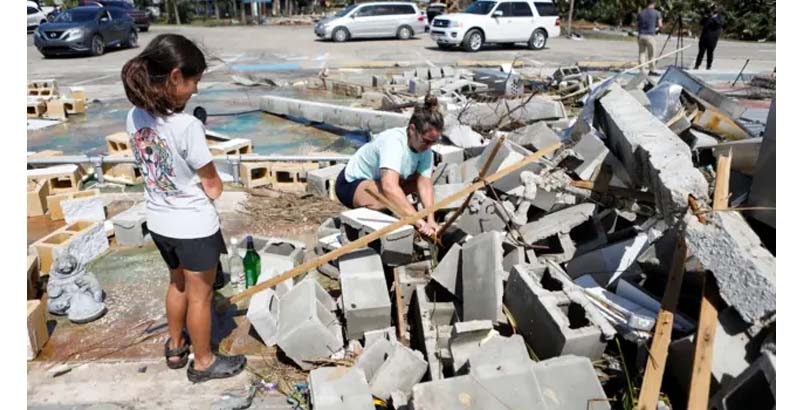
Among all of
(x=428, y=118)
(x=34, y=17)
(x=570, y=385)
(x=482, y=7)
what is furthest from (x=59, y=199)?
(x=34, y=17)

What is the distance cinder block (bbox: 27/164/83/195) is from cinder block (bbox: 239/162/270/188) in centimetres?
175

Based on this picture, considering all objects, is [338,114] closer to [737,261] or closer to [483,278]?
[483,278]

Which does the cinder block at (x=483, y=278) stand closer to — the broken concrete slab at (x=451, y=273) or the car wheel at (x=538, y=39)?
the broken concrete slab at (x=451, y=273)

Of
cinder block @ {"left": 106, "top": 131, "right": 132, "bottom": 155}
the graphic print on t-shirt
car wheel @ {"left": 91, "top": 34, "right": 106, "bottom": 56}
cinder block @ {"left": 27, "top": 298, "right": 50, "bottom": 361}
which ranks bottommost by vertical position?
cinder block @ {"left": 27, "top": 298, "right": 50, "bottom": 361}

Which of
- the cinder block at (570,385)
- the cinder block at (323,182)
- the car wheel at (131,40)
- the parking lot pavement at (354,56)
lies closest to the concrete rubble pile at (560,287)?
the cinder block at (570,385)

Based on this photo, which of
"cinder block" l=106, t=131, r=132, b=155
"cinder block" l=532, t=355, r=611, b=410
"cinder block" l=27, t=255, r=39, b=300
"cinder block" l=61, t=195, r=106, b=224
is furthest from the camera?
"cinder block" l=106, t=131, r=132, b=155

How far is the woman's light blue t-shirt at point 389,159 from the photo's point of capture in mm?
4184

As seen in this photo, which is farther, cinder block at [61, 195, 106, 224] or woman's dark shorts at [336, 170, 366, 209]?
cinder block at [61, 195, 106, 224]

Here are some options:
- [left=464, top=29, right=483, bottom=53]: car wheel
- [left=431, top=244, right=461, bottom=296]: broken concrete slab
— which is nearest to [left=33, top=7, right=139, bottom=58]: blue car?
[left=464, top=29, right=483, bottom=53]: car wheel

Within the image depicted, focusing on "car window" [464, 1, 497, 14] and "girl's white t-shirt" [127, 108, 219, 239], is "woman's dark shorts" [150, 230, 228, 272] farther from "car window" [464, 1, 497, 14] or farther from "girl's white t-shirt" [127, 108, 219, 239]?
"car window" [464, 1, 497, 14]

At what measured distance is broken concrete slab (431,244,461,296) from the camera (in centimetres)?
373

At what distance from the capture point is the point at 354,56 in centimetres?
1888

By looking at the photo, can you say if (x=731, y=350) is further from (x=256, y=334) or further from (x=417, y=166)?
(x=256, y=334)

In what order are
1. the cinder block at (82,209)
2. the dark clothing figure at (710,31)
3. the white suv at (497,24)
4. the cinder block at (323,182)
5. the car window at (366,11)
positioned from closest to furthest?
the cinder block at (82,209) < the cinder block at (323,182) < the dark clothing figure at (710,31) < the white suv at (497,24) < the car window at (366,11)
